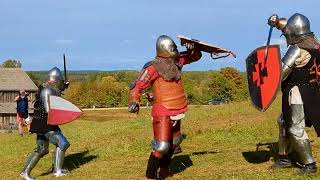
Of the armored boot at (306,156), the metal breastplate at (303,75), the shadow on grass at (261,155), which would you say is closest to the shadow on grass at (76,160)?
the shadow on grass at (261,155)

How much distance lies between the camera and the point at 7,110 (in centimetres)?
5091

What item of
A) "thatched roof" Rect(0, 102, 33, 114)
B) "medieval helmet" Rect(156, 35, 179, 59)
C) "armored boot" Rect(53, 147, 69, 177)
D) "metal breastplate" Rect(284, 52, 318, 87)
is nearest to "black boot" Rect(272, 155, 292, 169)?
"metal breastplate" Rect(284, 52, 318, 87)

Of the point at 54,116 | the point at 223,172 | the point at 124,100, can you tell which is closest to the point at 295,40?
the point at 223,172

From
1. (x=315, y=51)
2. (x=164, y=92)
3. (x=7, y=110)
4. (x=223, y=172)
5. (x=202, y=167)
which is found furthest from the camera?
(x=7, y=110)

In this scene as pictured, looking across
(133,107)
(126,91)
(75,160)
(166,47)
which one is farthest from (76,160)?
(126,91)

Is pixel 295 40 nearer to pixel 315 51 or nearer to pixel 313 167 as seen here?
pixel 315 51

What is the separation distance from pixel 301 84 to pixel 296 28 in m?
0.83

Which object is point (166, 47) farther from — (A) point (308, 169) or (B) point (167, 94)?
(A) point (308, 169)

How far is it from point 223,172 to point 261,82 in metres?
1.91

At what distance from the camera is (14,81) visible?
5456 centimetres

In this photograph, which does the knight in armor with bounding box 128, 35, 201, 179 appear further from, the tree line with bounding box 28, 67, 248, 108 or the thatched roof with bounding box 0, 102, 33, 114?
the tree line with bounding box 28, 67, 248, 108

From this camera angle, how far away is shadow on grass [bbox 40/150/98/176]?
11533 millimetres

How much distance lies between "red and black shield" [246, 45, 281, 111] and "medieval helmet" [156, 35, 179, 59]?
1.23 m

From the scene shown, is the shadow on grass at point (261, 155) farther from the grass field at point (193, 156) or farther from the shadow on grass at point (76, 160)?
the shadow on grass at point (76, 160)
